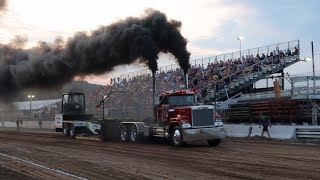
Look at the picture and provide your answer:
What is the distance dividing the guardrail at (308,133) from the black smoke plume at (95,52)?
648cm

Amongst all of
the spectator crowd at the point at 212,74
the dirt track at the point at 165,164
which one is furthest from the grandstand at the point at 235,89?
the dirt track at the point at 165,164

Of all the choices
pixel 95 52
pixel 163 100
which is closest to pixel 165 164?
pixel 163 100

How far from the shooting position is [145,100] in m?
22.8

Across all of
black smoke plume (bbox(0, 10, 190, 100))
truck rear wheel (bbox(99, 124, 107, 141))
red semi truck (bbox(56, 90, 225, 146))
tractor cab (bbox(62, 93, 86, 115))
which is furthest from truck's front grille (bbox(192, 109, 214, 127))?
tractor cab (bbox(62, 93, 86, 115))

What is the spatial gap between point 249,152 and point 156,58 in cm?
805

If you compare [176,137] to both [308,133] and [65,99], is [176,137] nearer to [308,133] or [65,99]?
[308,133]

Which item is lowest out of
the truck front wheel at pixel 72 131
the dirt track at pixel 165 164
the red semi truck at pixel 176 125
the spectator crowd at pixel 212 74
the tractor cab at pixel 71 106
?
the dirt track at pixel 165 164

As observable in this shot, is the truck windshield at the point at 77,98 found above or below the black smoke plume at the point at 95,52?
below

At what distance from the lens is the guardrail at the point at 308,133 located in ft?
67.9

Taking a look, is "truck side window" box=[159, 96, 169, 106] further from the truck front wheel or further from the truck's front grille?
the truck front wheel

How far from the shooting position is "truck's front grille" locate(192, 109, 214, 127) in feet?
60.7

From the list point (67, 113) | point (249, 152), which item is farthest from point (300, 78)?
point (67, 113)

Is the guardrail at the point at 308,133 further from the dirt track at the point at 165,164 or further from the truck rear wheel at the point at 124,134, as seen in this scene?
the truck rear wheel at the point at 124,134

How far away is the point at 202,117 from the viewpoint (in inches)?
738
